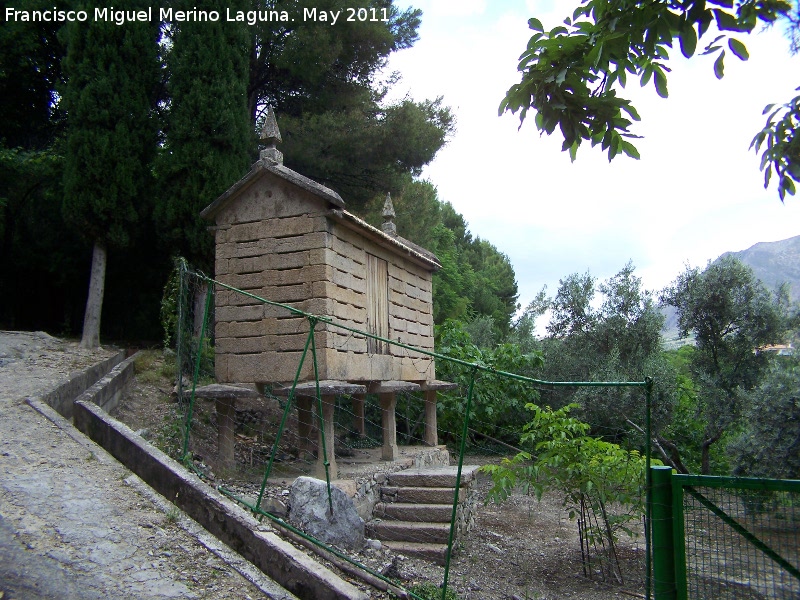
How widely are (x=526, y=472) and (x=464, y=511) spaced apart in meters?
1.98

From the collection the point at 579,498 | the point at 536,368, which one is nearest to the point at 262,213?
the point at 579,498

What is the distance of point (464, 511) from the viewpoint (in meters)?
9.15

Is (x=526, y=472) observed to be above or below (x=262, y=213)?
below

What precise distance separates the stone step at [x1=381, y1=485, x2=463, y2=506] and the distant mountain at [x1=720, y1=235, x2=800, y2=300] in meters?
132

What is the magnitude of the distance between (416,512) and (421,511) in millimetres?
78

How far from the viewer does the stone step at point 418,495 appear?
9172mm

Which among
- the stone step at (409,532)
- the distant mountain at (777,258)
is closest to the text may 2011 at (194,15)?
the stone step at (409,532)

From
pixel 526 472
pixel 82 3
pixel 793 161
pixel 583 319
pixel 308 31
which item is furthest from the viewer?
pixel 583 319

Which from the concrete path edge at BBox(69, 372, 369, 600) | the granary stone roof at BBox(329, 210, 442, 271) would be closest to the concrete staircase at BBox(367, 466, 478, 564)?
the concrete path edge at BBox(69, 372, 369, 600)

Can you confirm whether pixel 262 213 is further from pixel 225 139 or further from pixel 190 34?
pixel 190 34

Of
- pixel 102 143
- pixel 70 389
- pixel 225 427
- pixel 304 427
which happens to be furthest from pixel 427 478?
pixel 102 143

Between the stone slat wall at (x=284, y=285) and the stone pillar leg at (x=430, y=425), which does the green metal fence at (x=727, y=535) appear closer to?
the stone slat wall at (x=284, y=285)

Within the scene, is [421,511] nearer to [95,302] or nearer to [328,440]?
[328,440]

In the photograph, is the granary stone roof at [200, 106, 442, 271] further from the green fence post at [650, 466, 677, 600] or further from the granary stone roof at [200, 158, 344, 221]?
the green fence post at [650, 466, 677, 600]
